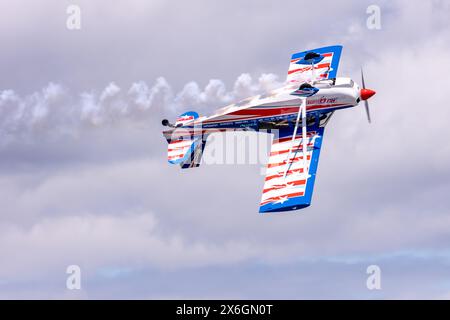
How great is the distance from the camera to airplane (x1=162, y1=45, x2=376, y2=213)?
5156 cm

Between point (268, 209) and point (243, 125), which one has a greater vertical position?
point (243, 125)

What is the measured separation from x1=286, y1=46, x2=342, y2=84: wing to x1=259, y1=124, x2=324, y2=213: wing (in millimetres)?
3897

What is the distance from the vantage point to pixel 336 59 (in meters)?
57.5

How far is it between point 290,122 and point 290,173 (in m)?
3.78

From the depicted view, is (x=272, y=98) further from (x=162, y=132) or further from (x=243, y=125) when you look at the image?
(x=162, y=132)

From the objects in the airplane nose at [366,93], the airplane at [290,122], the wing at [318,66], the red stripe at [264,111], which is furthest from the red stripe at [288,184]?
the wing at [318,66]

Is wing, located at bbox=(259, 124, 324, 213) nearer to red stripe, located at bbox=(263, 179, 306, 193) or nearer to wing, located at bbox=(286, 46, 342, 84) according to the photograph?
red stripe, located at bbox=(263, 179, 306, 193)

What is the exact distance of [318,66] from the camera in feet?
189

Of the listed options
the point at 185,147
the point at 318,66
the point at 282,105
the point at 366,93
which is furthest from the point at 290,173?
the point at 318,66

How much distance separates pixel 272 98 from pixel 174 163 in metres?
6.58

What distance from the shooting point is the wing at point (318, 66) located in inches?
2245

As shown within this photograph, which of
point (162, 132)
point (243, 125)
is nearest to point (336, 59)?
point (243, 125)

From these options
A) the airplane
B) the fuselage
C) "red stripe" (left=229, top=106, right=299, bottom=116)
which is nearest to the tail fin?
the airplane

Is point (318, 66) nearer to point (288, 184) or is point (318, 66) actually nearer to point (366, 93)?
point (366, 93)
